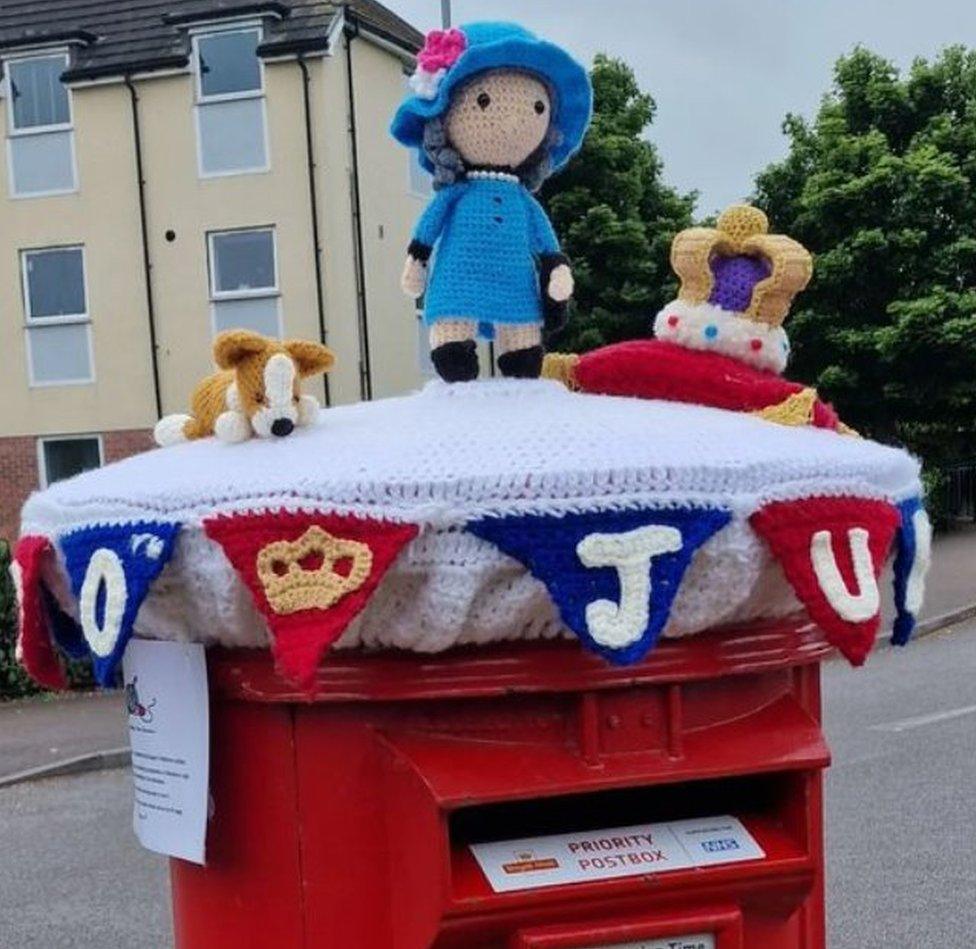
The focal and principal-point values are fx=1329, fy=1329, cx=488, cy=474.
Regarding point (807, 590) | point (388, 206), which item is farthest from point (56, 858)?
point (388, 206)

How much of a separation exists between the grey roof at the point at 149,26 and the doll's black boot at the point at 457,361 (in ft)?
51.1

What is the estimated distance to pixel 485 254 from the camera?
1694mm

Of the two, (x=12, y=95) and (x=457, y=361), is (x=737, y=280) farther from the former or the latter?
(x=12, y=95)

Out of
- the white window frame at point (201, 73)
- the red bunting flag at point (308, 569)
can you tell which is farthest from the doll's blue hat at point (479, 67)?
the white window frame at point (201, 73)

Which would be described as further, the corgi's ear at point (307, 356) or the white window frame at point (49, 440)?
the white window frame at point (49, 440)

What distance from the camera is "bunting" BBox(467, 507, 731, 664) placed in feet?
4.29

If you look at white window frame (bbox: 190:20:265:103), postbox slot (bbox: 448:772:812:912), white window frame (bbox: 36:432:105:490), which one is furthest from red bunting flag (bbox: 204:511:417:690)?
white window frame (bbox: 36:432:105:490)

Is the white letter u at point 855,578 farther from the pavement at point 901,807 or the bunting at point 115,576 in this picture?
the pavement at point 901,807

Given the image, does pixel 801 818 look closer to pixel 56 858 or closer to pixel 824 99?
pixel 56 858

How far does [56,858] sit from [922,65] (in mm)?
16623

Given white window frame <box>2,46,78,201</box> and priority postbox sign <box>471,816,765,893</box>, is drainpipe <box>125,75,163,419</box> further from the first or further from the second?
priority postbox sign <box>471,816,765,893</box>

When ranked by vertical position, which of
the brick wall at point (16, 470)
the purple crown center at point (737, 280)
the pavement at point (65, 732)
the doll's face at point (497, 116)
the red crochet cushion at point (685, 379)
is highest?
the doll's face at point (497, 116)

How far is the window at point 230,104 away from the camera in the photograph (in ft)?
55.6

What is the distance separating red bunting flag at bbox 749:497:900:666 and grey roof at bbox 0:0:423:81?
15952mm
